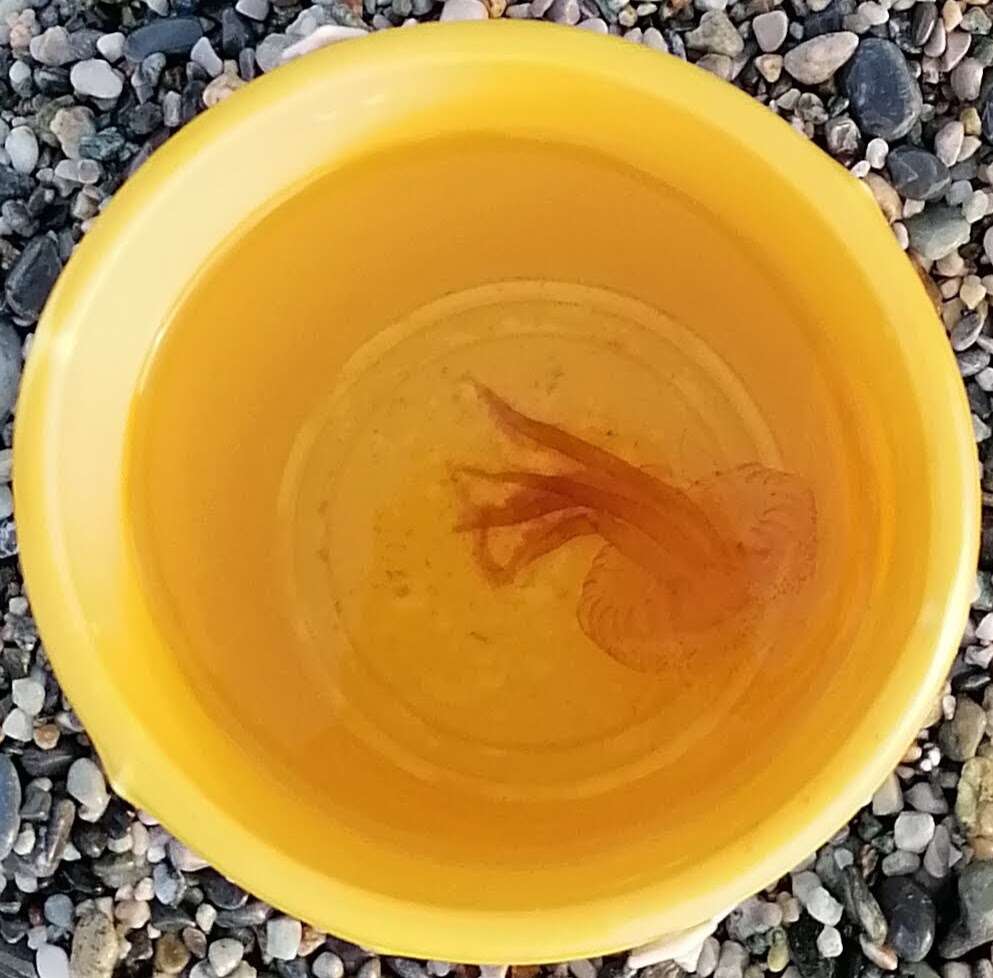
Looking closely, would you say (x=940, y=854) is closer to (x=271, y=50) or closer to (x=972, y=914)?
(x=972, y=914)

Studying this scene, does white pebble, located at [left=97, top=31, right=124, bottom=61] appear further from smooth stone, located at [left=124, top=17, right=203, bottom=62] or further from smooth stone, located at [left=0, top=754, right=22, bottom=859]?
smooth stone, located at [left=0, top=754, right=22, bottom=859]

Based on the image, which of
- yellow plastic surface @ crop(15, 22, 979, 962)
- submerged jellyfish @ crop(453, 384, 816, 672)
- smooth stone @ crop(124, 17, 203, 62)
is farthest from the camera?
smooth stone @ crop(124, 17, 203, 62)

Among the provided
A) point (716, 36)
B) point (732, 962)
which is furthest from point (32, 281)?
point (732, 962)

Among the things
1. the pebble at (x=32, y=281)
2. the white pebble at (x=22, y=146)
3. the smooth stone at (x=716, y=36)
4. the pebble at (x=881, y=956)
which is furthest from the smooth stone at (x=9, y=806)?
the smooth stone at (x=716, y=36)

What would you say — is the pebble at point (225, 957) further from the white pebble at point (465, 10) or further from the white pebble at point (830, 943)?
the white pebble at point (465, 10)

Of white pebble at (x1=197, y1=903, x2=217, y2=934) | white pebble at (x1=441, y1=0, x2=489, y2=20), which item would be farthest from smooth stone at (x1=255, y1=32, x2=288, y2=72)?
white pebble at (x1=197, y1=903, x2=217, y2=934)

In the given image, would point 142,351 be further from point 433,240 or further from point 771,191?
point 771,191
